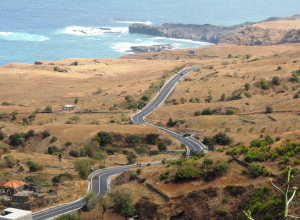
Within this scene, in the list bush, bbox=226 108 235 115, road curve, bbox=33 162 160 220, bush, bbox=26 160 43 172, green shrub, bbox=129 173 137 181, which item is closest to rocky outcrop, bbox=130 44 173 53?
bush, bbox=226 108 235 115

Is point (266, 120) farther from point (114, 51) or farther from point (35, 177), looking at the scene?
point (114, 51)

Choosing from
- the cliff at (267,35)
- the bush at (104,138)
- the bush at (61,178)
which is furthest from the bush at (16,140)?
the cliff at (267,35)

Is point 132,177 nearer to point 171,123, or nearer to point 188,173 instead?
point 188,173

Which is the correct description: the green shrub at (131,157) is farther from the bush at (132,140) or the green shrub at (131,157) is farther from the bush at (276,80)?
the bush at (276,80)

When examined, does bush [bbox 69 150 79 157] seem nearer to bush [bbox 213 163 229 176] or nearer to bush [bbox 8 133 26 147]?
bush [bbox 8 133 26 147]

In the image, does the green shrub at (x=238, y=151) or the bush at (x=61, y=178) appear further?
the bush at (x=61, y=178)

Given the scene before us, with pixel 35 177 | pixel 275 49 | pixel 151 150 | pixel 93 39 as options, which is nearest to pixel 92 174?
pixel 35 177

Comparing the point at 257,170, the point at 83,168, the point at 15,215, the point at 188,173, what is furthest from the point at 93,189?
the point at 257,170
